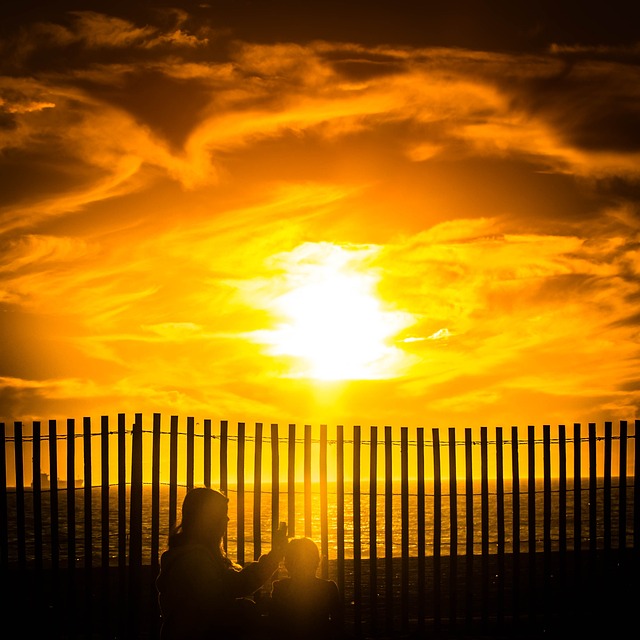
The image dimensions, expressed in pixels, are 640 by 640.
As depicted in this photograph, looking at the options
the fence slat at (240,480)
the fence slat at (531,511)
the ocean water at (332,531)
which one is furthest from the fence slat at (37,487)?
the fence slat at (531,511)

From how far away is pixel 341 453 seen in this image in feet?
35.2

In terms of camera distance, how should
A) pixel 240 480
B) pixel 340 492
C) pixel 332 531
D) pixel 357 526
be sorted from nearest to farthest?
pixel 240 480 < pixel 340 492 < pixel 357 526 < pixel 332 531

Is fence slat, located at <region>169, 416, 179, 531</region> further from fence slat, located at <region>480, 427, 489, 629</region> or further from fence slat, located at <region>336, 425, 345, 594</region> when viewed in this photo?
fence slat, located at <region>480, 427, 489, 629</region>

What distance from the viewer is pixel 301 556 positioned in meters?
6.63

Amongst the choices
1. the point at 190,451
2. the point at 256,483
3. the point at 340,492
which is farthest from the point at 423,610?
the point at 190,451

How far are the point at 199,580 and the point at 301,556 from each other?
887 millimetres

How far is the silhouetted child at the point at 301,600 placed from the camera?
21.7 feet

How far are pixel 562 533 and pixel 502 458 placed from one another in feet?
4.31

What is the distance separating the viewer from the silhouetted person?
606 centimetres

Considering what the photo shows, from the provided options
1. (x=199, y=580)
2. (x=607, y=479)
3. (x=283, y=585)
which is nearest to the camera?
(x=199, y=580)

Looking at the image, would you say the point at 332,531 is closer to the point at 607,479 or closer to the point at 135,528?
the point at 607,479

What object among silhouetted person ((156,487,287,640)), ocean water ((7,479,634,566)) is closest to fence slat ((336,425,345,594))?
ocean water ((7,479,634,566))

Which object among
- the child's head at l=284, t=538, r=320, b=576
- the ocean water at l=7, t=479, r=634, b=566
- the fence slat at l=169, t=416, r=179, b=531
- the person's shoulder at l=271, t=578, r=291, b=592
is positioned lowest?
the ocean water at l=7, t=479, r=634, b=566

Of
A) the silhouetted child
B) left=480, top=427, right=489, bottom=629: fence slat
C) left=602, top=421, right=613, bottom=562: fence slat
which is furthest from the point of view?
left=602, top=421, right=613, bottom=562: fence slat
